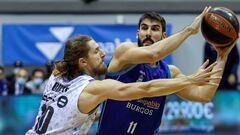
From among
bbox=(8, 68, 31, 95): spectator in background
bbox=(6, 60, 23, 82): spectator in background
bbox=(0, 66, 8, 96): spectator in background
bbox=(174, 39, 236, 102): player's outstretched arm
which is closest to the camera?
bbox=(174, 39, 236, 102): player's outstretched arm

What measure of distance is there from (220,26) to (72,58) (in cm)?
118

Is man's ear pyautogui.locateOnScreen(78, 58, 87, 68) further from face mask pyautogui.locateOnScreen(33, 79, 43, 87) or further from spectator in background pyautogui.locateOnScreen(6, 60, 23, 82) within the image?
spectator in background pyautogui.locateOnScreen(6, 60, 23, 82)

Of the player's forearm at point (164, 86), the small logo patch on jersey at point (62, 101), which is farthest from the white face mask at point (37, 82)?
the player's forearm at point (164, 86)

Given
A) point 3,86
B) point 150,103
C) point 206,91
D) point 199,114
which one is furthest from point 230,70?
point 150,103

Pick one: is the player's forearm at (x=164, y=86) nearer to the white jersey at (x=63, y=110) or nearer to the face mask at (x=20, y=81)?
the white jersey at (x=63, y=110)

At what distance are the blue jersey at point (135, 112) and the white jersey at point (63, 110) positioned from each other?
0.77m

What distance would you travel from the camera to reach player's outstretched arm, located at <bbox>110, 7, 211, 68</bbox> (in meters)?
4.90

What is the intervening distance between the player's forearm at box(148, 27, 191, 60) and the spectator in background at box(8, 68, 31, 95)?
A: 6.89 metres

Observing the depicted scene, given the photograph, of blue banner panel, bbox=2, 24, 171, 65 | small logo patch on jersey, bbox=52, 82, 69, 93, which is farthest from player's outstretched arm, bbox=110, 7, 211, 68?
blue banner panel, bbox=2, 24, 171, 65

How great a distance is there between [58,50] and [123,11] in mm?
1863

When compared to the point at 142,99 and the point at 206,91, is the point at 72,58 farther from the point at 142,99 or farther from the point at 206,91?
the point at 206,91

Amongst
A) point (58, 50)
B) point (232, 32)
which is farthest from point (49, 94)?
point (58, 50)

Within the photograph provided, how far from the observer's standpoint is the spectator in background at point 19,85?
11.8 metres

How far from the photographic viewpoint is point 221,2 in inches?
576
